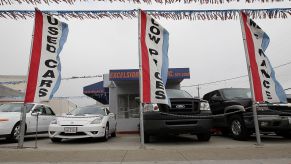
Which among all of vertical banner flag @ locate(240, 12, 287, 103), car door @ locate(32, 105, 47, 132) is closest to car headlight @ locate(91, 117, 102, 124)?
car door @ locate(32, 105, 47, 132)

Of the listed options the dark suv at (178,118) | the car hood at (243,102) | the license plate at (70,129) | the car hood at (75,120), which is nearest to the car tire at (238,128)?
the car hood at (243,102)

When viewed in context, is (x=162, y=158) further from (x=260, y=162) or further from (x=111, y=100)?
(x=111, y=100)

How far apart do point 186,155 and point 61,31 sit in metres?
4.99

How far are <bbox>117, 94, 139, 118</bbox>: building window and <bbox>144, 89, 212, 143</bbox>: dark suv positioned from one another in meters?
7.39

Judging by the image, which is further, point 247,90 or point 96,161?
point 247,90

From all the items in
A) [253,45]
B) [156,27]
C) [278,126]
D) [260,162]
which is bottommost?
[260,162]

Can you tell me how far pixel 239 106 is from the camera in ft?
31.3

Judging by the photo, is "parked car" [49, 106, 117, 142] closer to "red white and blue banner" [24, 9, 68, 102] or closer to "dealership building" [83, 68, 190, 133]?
"red white and blue banner" [24, 9, 68, 102]

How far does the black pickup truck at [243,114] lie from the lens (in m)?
8.69

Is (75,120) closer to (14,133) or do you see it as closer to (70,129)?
(70,129)

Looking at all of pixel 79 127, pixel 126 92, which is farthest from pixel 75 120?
pixel 126 92

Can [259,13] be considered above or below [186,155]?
above

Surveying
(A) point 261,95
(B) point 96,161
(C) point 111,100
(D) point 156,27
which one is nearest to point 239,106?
(A) point 261,95

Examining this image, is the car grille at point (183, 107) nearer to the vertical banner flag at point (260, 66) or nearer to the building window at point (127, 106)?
the vertical banner flag at point (260, 66)
